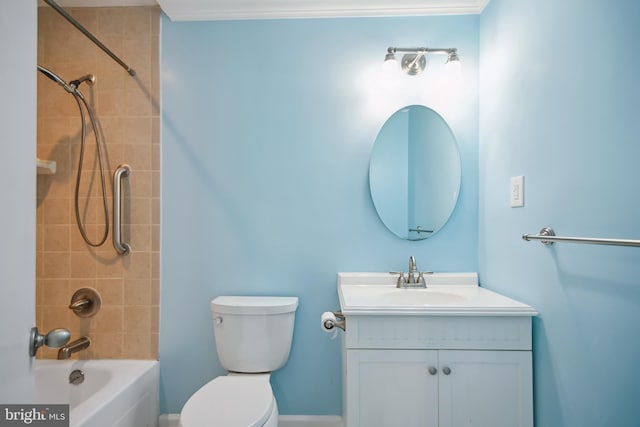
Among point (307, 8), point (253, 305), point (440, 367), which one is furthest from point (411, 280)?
point (307, 8)

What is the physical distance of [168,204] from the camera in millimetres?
1896

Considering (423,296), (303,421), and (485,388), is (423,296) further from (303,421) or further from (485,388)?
(303,421)

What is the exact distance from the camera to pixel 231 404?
132 cm

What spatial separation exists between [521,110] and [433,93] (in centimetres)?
56

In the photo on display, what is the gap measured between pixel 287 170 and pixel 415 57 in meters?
0.92

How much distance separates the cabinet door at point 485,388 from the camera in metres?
1.28

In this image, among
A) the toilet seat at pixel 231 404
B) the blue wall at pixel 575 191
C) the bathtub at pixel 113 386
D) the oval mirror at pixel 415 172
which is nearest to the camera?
the blue wall at pixel 575 191

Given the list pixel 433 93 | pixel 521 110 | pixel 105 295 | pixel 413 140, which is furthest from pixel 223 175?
pixel 521 110

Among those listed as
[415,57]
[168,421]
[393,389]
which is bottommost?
[168,421]

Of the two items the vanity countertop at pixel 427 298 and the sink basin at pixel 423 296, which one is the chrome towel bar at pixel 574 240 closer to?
the vanity countertop at pixel 427 298

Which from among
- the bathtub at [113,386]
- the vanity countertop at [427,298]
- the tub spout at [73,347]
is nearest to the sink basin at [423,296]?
the vanity countertop at [427,298]

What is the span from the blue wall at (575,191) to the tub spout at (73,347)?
2174mm

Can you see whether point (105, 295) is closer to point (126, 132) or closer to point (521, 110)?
point (126, 132)
